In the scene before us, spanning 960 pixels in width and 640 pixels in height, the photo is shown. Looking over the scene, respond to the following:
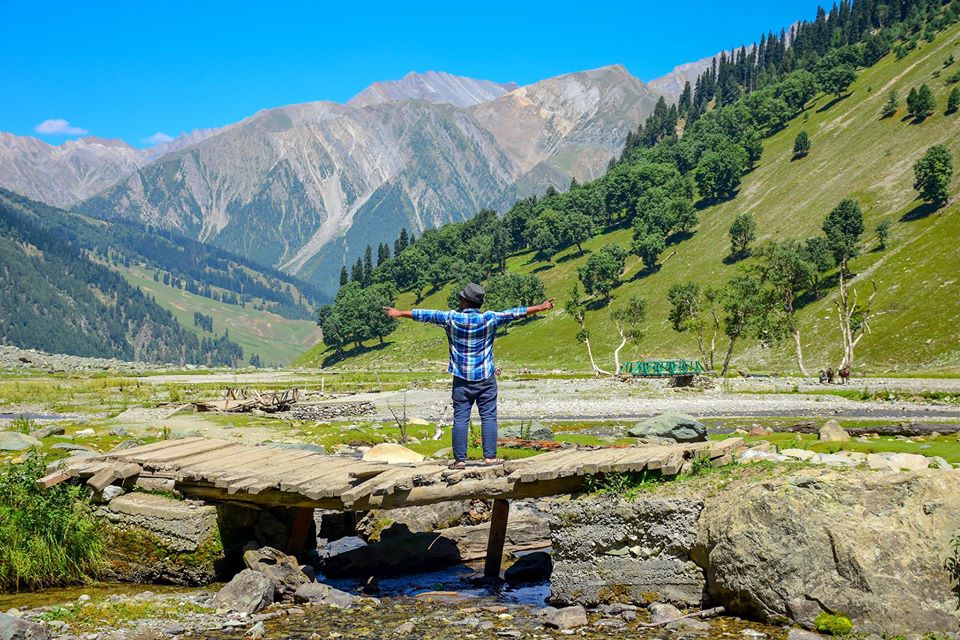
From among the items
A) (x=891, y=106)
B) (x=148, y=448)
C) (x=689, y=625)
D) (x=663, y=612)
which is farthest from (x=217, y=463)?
(x=891, y=106)

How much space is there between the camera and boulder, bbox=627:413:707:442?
33375 millimetres

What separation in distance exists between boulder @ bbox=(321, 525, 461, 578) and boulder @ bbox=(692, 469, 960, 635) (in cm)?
777

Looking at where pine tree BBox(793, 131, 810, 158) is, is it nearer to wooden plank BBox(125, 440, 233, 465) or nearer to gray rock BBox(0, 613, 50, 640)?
wooden plank BBox(125, 440, 233, 465)

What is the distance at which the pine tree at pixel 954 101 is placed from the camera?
164m

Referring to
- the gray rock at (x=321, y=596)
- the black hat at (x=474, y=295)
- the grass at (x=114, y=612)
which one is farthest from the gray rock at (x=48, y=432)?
the black hat at (x=474, y=295)

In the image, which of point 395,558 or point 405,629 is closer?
point 405,629

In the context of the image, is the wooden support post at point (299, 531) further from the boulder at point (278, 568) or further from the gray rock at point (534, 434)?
the gray rock at point (534, 434)

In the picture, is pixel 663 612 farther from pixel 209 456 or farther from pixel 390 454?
pixel 390 454

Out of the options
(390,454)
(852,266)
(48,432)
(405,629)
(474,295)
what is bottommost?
(405,629)

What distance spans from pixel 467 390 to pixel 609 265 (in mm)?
160132

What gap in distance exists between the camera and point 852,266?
132m

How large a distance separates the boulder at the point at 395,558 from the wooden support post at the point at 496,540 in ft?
5.32

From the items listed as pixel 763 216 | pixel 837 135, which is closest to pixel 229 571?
pixel 763 216

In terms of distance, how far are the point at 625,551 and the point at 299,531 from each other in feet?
25.3
